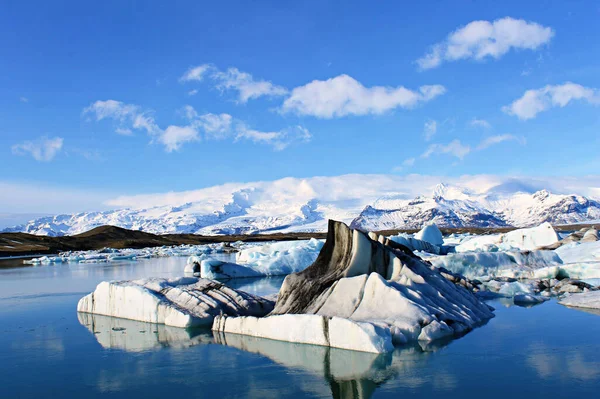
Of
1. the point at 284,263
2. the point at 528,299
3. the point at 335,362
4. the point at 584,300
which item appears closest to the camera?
the point at 335,362

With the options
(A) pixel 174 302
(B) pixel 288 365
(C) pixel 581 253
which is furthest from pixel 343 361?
(C) pixel 581 253

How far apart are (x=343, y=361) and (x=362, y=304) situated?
1.71m

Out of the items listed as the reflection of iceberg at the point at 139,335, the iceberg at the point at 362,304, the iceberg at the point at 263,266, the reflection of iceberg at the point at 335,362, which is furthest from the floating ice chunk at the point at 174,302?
the iceberg at the point at 263,266

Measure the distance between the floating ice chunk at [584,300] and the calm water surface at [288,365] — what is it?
1.26 m

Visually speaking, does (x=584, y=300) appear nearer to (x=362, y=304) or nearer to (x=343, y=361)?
(x=362, y=304)

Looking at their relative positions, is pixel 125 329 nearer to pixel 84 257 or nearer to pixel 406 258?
pixel 406 258

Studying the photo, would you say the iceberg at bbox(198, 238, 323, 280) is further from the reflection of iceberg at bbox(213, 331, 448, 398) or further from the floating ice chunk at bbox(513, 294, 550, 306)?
the reflection of iceberg at bbox(213, 331, 448, 398)

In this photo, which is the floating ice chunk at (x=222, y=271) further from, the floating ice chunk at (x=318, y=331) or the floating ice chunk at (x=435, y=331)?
the floating ice chunk at (x=435, y=331)

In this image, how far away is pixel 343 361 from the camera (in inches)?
280

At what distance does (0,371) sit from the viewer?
7.39 meters

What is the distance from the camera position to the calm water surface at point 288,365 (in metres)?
6.08

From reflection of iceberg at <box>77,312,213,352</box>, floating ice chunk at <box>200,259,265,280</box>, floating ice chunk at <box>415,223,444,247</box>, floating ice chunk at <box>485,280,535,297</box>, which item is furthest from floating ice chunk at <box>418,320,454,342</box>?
floating ice chunk at <box>415,223,444,247</box>

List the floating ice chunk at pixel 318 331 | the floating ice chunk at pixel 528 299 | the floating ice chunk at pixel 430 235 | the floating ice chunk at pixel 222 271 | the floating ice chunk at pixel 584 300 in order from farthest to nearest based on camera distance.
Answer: the floating ice chunk at pixel 430 235, the floating ice chunk at pixel 222 271, the floating ice chunk at pixel 528 299, the floating ice chunk at pixel 584 300, the floating ice chunk at pixel 318 331

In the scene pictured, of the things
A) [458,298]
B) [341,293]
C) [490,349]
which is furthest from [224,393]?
[458,298]
